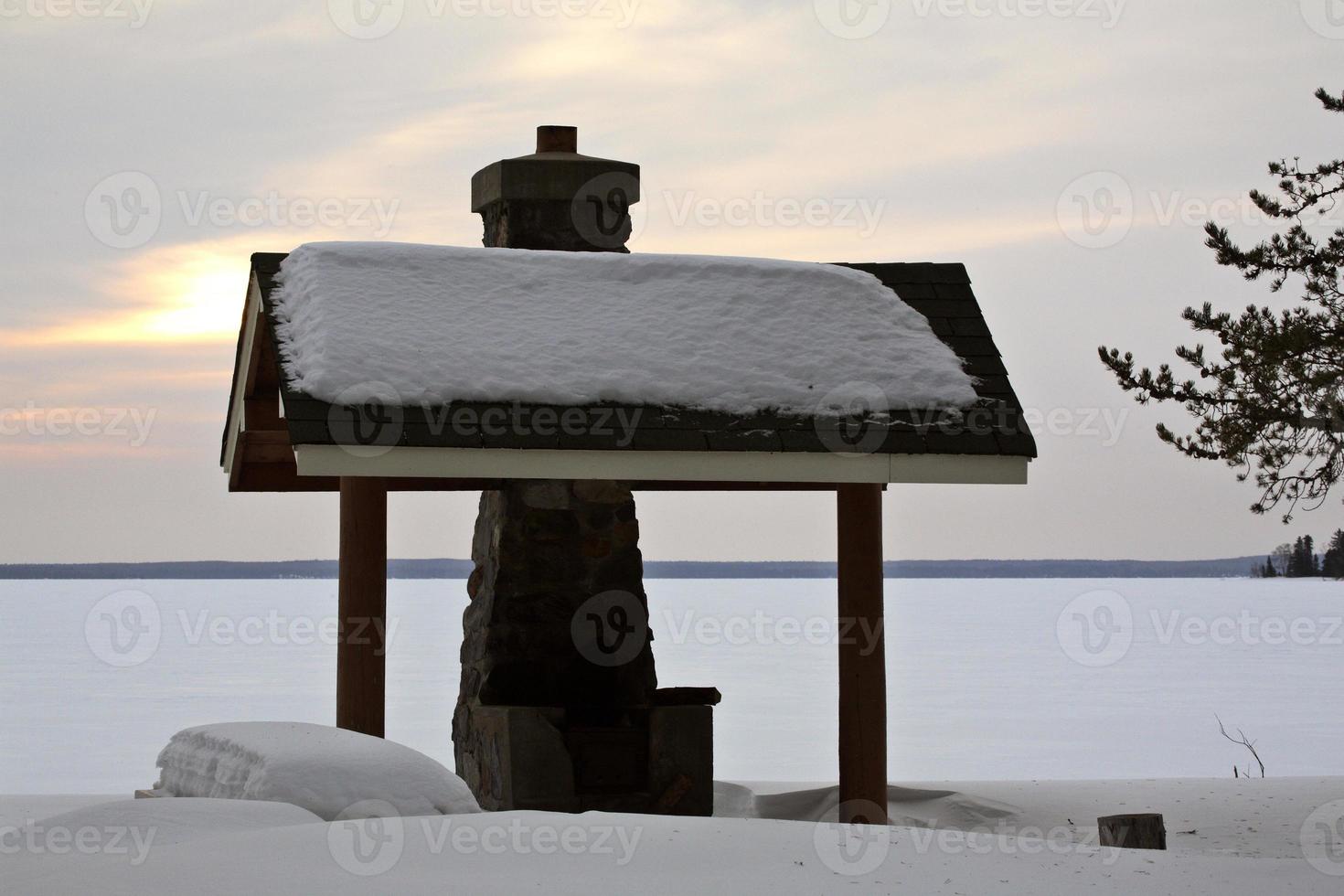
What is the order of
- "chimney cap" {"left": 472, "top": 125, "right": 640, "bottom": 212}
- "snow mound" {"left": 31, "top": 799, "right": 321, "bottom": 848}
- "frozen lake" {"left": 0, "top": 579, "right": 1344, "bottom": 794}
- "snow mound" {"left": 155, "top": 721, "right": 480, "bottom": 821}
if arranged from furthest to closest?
1. "frozen lake" {"left": 0, "top": 579, "right": 1344, "bottom": 794}
2. "chimney cap" {"left": 472, "top": 125, "right": 640, "bottom": 212}
3. "snow mound" {"left": 155, "top": 721, "right": 480, "bottom": 821}
4. "snow mound" {"left": 31, "top": 799, "right": 321, "bottom": 848}

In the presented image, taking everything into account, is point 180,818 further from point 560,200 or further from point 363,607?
point 560,200

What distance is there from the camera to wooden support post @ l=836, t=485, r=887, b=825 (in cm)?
896

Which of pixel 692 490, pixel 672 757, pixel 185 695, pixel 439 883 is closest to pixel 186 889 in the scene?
pixel 439 883

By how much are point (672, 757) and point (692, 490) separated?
2997 millimetres

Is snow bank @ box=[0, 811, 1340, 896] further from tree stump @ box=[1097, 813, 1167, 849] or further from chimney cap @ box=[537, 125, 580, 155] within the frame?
chimney cap @ box=[537, 125, 580, 155]

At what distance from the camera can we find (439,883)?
5285 mm

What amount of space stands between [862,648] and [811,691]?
2161cm

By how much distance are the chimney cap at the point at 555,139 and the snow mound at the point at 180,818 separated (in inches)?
226

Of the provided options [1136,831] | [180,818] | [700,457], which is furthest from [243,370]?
[1136,831]

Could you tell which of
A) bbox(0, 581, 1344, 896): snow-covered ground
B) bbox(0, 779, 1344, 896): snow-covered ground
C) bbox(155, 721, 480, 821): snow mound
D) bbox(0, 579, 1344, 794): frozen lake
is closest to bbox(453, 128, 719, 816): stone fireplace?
bbox(0, 581, 1344, 896): snow-covered ground

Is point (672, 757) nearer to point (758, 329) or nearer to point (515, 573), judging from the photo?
point (515, 573)

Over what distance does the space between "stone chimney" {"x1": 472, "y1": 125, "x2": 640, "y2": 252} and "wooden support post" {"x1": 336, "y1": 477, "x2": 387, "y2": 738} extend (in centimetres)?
297

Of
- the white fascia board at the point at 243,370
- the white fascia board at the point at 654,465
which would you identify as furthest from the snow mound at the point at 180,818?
the white fascia board at the point at 243,370

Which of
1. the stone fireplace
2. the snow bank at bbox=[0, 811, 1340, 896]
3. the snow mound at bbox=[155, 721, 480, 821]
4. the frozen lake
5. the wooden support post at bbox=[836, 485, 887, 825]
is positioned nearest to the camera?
the snow bank at bbox=[0, 811, 1340, 896]
